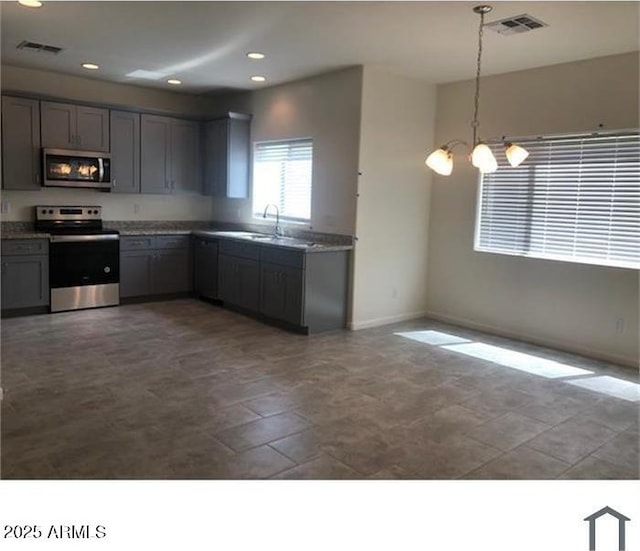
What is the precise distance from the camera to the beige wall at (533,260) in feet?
15.8

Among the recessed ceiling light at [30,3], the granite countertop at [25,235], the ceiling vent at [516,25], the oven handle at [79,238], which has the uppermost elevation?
the recessed ceiling light at [30,3]

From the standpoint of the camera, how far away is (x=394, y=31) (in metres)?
4.28

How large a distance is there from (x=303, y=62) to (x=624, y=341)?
3948mm

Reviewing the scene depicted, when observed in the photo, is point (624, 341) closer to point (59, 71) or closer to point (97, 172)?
point (97, 172)

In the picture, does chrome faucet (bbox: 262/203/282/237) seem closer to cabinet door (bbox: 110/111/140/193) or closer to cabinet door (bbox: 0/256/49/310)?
cabinet door (bbox: 110/111/140/193)

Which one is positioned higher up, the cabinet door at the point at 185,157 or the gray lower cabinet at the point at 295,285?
the cabinet door at the point at 185,157

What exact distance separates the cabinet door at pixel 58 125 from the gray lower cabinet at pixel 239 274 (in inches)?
82.7

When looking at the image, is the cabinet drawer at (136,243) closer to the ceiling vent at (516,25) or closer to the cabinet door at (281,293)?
the cabinet door at (281,293)

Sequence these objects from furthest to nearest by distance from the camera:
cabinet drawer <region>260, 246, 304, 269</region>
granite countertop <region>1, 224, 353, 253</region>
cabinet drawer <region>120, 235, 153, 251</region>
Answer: cabinet drawer <region>120, 235, 153, 251</region> → granite countertop <region>1, 224, 353, 253</region> → cabinet drawer <region>260, 246, 304, 269</region>

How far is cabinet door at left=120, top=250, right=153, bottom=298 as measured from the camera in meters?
6.58

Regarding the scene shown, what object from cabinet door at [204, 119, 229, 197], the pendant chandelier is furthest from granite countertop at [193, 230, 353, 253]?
the pendant chandelier

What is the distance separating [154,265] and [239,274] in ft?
4.20

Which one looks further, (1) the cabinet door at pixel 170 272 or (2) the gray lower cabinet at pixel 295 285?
(1) the cabinet door at pixel 170 272
